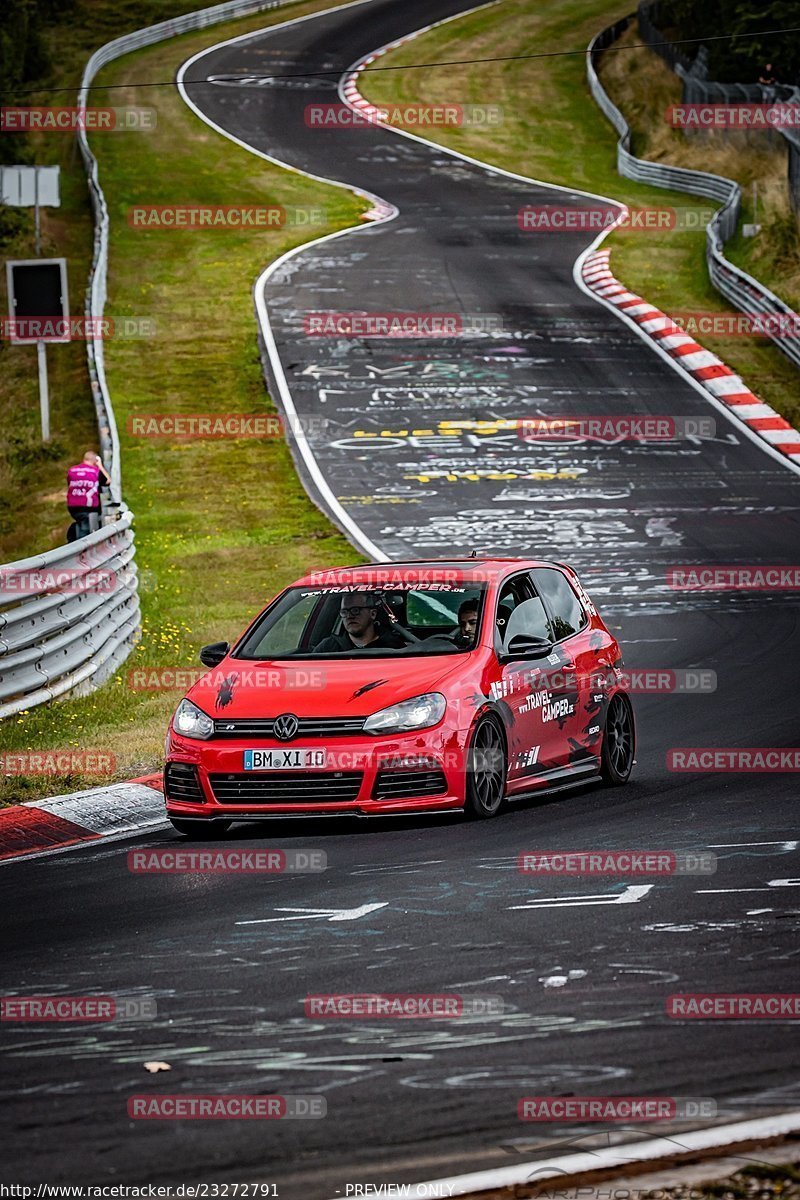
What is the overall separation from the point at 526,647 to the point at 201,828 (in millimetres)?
2146

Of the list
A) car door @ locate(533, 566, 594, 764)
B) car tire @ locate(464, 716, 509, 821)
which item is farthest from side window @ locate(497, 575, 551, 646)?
car tire @ locate(464, 716, 509, 821)

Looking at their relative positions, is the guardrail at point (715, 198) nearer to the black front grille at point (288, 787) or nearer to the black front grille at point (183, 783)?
the black front grille at point (183, 783)

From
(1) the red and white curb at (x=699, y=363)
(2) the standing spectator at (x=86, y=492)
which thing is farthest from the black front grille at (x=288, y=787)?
(1) the red and white curb at (x=699, y=363)

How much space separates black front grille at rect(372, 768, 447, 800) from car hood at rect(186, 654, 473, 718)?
0.38 m

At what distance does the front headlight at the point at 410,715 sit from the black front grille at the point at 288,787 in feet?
0.94

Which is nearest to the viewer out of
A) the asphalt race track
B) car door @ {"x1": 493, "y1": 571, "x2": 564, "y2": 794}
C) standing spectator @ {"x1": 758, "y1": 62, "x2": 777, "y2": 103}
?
the asphalt race track

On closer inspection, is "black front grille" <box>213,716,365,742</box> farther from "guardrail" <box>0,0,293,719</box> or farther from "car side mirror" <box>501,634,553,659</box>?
"guardrail" <box>0,0,293,719</box>

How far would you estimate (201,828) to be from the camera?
34.9 ft

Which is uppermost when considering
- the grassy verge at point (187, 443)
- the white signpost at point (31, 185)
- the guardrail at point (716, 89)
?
the guardrail at point (716, 89)

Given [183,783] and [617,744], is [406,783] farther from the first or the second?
[617,744]

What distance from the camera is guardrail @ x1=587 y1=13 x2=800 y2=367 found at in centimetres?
3409

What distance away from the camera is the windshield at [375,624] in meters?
11.2

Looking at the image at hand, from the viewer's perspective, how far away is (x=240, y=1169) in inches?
201

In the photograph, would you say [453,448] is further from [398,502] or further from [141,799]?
[141,799]
